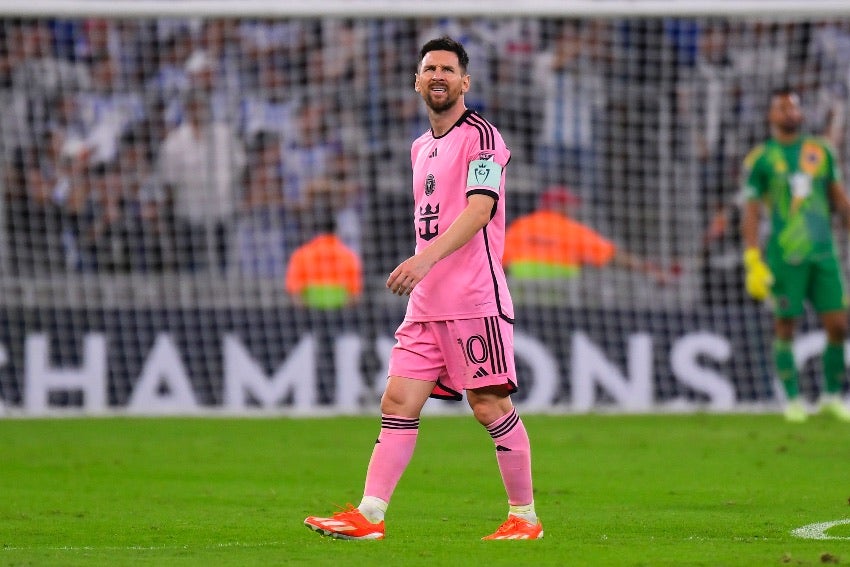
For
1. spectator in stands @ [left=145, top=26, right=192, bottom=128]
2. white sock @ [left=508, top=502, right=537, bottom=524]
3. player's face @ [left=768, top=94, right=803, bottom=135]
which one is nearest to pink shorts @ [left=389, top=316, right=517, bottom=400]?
white sock @ [left=508, top=502, right=537, bottom=524]

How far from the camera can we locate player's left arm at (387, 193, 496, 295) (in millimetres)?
5734

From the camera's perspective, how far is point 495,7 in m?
13.4

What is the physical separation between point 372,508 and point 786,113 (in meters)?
7.22

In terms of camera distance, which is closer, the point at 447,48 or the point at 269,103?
the point at 447,48

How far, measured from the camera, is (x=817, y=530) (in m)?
6.52

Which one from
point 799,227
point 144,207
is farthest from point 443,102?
point 144,207

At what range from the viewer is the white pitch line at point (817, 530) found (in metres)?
6.30

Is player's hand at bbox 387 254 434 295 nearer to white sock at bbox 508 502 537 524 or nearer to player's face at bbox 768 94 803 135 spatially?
white sock at bbox 508 502 537 524

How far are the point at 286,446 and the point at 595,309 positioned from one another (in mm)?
3829

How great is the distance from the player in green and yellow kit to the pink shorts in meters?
6.73

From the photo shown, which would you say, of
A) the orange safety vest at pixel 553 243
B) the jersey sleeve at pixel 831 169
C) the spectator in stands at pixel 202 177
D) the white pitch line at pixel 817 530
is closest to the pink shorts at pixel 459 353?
the white pitch line at pixel 817 530

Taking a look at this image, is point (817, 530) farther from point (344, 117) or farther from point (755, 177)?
point (344, 117)

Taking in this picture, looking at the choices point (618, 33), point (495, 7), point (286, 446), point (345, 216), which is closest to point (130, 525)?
point (286, 446)

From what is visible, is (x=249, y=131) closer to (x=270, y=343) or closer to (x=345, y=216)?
(x=345, y=216)
